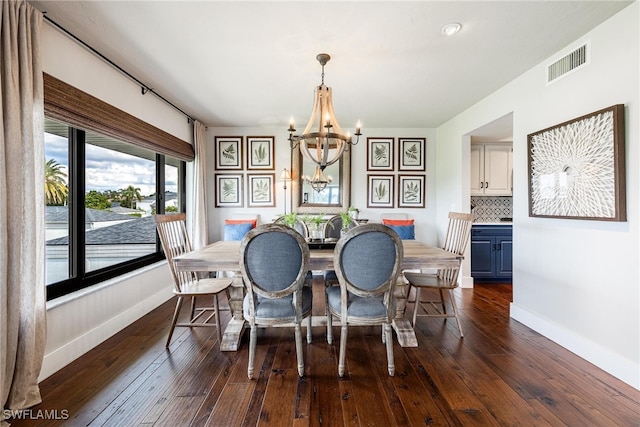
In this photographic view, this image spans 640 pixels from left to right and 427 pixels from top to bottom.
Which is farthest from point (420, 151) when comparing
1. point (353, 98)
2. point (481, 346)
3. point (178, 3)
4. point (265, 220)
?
point (178, 3)

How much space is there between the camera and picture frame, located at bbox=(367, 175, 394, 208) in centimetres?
504

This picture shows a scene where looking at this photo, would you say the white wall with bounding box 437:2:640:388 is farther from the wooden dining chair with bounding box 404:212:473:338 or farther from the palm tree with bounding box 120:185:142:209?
the palm tree with bounding box 120:185:142:209

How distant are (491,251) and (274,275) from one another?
3.85 metres

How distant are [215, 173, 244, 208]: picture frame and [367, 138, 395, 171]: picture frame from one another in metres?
2.32

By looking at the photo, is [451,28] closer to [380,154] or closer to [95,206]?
[380,154]

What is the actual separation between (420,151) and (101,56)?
451cm

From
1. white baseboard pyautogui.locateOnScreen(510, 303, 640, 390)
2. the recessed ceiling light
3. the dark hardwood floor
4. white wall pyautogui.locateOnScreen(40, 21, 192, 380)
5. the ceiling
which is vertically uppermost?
the ceiling

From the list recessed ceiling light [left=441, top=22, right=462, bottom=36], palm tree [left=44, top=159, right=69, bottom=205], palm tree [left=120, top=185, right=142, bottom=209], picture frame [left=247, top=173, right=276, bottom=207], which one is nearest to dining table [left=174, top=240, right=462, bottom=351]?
palm tree [left=44, top=159, right=69, bottom=205]

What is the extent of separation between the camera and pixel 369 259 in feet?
6.33

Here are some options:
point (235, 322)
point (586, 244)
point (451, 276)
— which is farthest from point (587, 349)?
point (235, 322)

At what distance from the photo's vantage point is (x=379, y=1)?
186 centimetres

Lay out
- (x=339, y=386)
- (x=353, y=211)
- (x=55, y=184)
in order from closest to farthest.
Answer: (x=339, y=386), (x=55, y=184), (x=353, y=211)

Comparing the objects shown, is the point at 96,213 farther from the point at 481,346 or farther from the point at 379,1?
the point at 481,346

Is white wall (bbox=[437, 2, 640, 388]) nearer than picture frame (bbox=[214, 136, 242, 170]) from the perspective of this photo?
Yes
